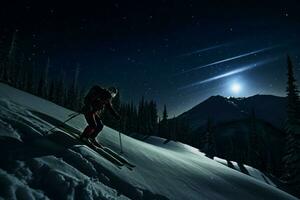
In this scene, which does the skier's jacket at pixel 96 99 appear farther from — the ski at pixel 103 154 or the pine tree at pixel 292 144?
the pine tree at pixel 292 144

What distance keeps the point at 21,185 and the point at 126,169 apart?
3.29m

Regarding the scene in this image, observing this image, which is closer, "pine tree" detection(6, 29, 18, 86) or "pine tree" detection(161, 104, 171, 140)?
"pine tree" detection(6, 29, 18, 86)

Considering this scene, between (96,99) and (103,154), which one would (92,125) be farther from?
(103,154)

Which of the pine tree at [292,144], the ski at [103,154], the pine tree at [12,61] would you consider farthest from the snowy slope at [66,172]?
the pine tree at [12,61]

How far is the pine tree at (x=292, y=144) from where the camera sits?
24.4 meters

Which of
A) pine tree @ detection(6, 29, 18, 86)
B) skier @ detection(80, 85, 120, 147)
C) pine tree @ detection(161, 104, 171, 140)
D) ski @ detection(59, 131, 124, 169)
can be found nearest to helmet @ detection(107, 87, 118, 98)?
skier @ detection(80, 85, 120, 147)

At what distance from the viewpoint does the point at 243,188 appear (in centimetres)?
1078

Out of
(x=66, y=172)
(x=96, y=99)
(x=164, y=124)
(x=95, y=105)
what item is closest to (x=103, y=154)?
(x=95, y=105)

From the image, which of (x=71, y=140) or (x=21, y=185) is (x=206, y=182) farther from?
(x=21, y=185)

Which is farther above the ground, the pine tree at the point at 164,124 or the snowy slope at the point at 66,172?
the snowy slope at the point at 66,172

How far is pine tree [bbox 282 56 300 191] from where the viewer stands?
24422 millimetres

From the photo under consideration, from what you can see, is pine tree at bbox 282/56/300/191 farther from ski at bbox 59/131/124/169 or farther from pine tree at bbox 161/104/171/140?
pine tree at bbox 161/104/171/140

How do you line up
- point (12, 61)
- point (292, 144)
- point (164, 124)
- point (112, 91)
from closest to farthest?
point (112, 91) → point (292, 144) → point (12, 61) → point (164, 124)

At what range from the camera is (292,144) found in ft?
83.8
